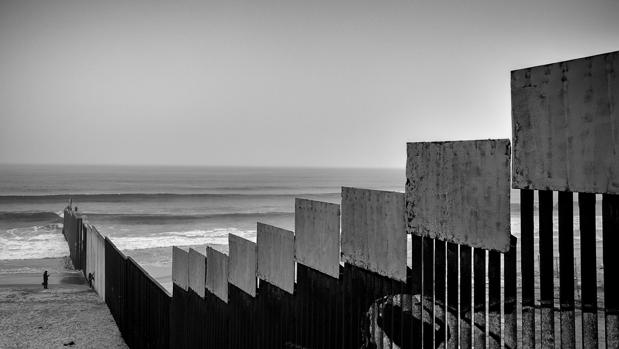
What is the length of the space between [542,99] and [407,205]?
0.72m

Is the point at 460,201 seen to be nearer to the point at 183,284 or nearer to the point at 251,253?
the point at 251,253

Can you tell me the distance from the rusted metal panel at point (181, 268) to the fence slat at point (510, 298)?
363 centimetres

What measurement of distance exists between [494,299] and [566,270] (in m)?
0.28

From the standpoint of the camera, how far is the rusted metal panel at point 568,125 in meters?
1.54

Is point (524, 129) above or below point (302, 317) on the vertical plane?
above

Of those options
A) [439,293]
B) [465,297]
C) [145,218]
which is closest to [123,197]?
[145,218]

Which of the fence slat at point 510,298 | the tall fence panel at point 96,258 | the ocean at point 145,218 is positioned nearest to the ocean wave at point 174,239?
the ocean at point 145,218

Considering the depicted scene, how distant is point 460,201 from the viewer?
199 cm

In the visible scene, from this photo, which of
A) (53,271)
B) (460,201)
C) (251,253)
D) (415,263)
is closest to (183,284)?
(251,253)

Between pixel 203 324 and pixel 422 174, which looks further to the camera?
pixel 203 324

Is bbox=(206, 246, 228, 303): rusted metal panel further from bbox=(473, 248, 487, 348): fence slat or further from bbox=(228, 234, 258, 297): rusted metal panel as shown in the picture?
bbox=(473, 248, 487, 348): fence slat

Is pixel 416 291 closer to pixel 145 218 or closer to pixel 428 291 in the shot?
pixel 428 291

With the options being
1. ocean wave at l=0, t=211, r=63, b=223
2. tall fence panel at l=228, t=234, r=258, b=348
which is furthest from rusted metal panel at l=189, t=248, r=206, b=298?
ocean wave at l=0, t=211, r=63, b=223

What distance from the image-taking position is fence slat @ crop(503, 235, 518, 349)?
1851 mm
